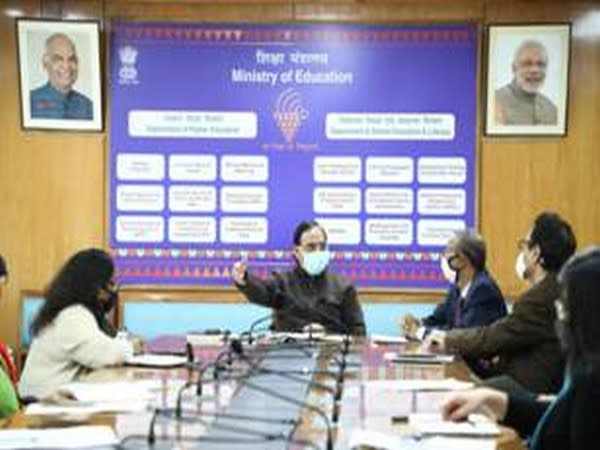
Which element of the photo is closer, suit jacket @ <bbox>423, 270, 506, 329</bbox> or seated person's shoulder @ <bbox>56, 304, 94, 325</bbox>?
seated person's shoulder @ <bbox>56, 304, 94, 325</bbox>

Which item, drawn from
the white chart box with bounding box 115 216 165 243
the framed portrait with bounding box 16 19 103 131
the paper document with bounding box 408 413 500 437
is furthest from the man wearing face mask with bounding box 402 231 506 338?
the framed portrait with bounding box 16 19 103 131

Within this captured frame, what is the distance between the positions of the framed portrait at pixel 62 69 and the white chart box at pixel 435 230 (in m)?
2.16

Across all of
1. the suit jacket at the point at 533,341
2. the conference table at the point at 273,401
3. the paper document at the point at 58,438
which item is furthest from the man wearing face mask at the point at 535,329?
the paper document at the point at 58,438

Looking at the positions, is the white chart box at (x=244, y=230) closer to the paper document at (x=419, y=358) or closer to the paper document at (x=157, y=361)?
the paper document at (x=419, y=358)

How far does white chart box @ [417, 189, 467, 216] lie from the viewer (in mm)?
6559

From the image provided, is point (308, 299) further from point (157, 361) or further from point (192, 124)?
point (157, 361)

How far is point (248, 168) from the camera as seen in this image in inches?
260

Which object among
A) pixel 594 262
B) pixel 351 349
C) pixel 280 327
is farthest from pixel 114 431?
pixel 280 327

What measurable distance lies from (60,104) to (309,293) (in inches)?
83.6

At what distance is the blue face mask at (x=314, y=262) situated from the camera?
18.5 ft

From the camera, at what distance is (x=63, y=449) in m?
2.25

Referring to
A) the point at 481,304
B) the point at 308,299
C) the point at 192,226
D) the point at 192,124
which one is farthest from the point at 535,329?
the point at 192,124

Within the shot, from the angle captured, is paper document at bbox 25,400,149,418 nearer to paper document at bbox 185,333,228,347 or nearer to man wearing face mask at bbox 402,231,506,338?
paper document at bbox 185,333,228,347

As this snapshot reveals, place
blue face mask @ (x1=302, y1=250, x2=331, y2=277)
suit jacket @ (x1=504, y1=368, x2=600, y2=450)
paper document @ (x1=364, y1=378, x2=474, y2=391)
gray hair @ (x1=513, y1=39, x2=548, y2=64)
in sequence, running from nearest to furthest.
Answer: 1. suit jacket @ (x1=504, y1=368, x2=600, y2=450)
2. paper document @ (x1=364, y1=378, x2=474, y2=391)
3. blue face mask @ (x1=302, y1=250, x2=331, y2=277)
4. gray hair @ (x1=513, y1=39, x2=548, y2=64)
